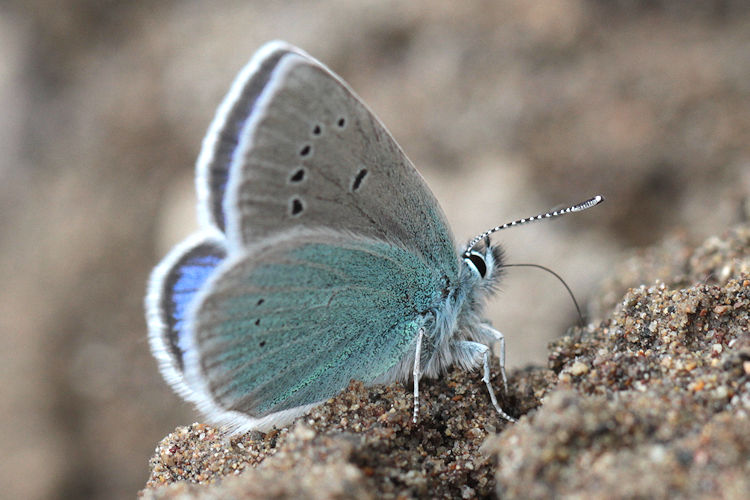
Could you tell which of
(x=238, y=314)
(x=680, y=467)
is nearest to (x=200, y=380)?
(x=238, y=314)

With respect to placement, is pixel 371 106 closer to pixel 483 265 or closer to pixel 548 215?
pixel 483 265

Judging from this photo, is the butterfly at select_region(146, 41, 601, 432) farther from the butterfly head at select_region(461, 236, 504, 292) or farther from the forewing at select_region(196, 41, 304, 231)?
the butterfly head at select_region(461, 236, 504, 292)

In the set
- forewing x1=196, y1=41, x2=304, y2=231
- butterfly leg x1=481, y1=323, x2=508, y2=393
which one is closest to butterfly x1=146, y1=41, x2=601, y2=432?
forewing x1=196, y1=41, x2=304, y2=231

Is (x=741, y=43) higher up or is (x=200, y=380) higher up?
(x=741, y=43)

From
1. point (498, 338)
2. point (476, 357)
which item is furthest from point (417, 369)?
point (498, 338)

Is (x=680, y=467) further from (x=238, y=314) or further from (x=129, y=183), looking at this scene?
(x=129, y=183)

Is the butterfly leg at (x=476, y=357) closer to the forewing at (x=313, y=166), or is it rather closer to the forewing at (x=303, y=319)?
the forewing at (x=303, y=319)
